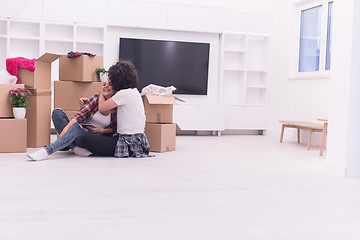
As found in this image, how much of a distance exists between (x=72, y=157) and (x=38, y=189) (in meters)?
1.27

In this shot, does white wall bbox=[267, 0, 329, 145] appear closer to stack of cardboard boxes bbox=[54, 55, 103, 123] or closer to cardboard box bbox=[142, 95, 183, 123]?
cardboard box bbox=[142, 95, 183, 123]

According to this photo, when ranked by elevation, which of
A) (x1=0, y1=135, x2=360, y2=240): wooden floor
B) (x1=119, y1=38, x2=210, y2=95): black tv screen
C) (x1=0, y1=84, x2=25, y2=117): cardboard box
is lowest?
(x1=0, y1=135, x2=360, y2=240): wooden floor

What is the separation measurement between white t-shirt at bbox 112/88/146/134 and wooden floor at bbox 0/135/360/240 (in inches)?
11.4

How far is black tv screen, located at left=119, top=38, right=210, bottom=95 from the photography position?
6.32 metres

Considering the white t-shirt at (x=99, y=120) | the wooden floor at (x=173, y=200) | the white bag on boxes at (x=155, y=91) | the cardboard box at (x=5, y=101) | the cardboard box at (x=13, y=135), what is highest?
the white bag on boxes at (x=155, y=91)

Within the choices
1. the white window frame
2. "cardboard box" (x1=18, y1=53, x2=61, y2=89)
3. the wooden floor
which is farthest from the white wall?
"cardboard box" (x1=18, y1=53, x2=61, y2=89)

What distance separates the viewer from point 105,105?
12.2 ft

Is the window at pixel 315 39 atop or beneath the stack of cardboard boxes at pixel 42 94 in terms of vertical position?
atop

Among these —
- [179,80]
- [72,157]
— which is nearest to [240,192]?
[72,157]

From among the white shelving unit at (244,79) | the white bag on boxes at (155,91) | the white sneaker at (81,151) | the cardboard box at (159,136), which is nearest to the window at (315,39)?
the white shelving unit at (244,79)

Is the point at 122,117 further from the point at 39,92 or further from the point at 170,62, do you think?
the point at 170,62

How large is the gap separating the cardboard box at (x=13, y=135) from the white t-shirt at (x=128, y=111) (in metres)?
0.91

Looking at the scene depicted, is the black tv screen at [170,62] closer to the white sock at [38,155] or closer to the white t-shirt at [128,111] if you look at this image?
the white t-shirt at [128,111]

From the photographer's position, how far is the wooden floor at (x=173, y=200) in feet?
5.92
